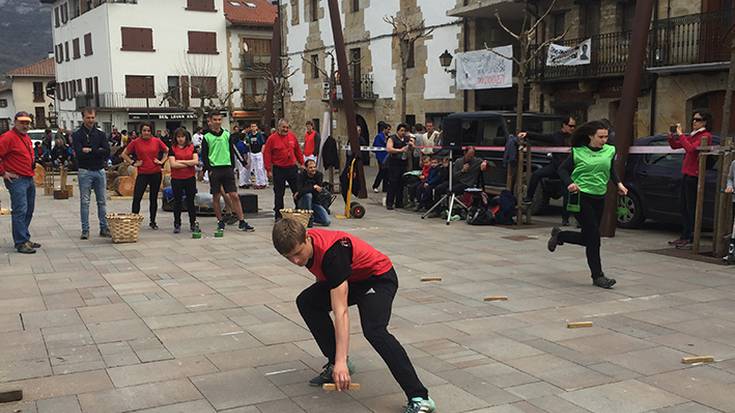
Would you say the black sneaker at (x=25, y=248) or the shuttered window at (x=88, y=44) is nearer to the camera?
the black sneaker at (x=25, y=248)

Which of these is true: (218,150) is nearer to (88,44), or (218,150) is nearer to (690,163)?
(690,163)

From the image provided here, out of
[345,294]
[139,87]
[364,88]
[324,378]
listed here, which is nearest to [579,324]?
[324,378]

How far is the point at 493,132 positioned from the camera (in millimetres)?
13844

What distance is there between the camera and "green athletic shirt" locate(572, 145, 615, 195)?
7.44 meters

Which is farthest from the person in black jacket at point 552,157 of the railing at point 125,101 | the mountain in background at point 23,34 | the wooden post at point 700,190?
the mountain in background at point 23,34

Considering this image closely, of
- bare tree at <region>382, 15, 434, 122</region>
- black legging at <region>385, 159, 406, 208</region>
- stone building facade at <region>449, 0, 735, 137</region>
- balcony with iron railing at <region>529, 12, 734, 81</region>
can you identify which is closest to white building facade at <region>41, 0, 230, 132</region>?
bare tree at <region>382, 15, 434, 122</region>

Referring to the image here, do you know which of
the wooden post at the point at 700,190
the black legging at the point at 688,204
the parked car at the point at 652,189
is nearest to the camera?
the wooden post at the point at 700,190

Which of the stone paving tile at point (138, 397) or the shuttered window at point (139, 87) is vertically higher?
the shuttered window at point (139, 87)

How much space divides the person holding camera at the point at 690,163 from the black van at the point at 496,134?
10.8ft

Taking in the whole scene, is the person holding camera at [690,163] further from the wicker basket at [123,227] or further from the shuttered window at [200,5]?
the shuttered window at [200,5]

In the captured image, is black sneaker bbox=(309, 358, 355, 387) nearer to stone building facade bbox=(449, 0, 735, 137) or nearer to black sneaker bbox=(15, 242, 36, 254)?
black sneaker bbox=(15, 242, 36, 254)

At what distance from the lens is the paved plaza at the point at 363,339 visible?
4375mm

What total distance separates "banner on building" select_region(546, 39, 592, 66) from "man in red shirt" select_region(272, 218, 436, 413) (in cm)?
1720

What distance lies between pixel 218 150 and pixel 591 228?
→ 606 cm
